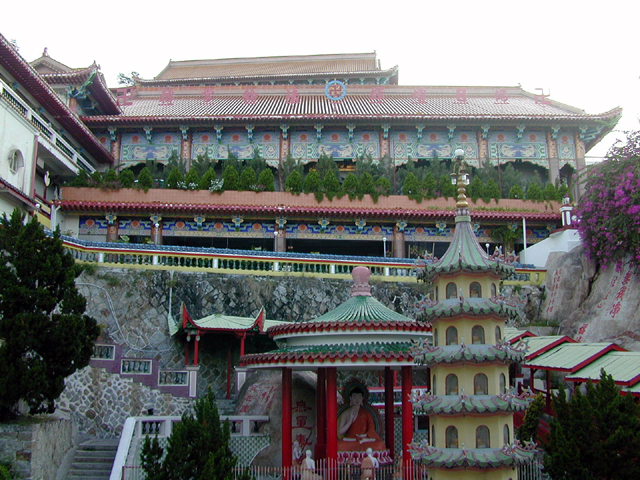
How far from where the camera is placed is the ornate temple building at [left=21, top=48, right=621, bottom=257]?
99.3 feet

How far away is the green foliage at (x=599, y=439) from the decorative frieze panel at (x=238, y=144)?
26211mm

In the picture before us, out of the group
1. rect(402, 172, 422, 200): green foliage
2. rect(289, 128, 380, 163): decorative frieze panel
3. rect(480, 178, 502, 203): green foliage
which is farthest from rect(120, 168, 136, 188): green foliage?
rect(480, 178, 502, 203): green foliage

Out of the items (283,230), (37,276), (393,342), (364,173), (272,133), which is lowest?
(393,342)

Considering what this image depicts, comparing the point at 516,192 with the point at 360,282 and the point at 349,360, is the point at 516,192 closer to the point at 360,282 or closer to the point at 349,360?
the point at 360,282

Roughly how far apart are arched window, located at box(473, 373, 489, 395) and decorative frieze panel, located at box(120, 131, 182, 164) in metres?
28.3

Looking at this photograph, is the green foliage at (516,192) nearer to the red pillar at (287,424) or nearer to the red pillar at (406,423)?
the red pillar at (406,423)

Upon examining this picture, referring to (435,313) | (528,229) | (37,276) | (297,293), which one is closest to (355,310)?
(435,313)

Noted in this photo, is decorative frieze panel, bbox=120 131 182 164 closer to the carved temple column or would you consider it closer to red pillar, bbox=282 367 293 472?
the carved temple column

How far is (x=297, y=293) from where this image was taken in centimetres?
2406

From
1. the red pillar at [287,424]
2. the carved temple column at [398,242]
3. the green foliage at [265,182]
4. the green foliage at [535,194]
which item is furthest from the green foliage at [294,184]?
the red pillar at [287,424]

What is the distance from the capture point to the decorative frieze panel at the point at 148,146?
119 ft

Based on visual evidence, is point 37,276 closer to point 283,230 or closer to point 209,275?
point 209,275

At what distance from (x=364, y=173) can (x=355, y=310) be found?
17.5 meters

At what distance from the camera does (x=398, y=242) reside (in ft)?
102
